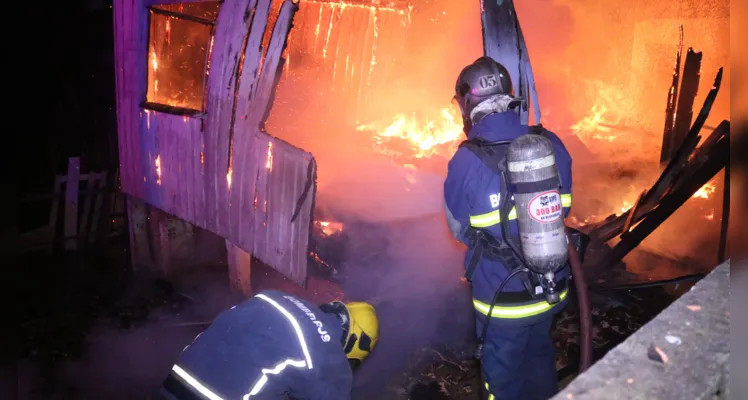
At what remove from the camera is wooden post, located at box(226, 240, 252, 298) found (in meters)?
6.02

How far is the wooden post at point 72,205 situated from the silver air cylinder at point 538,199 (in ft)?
25.0

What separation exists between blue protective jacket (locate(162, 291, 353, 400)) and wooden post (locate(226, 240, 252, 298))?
144 inches

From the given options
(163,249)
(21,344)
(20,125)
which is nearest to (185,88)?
(163,249)

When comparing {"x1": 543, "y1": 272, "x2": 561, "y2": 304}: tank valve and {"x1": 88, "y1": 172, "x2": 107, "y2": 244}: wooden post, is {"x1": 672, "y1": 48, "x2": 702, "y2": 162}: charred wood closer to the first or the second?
{"x1": 543, "y1": 272, "x2": 561, "y2": 304}: tank valve

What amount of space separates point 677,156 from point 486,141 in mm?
3654

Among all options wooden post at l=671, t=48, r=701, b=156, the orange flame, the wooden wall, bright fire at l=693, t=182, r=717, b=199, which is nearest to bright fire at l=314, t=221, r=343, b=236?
the wooden wall

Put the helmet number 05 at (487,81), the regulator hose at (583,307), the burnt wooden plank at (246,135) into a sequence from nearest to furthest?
1. the helmet number 05 at (487,81)
2. the regulator hose at (583,307)
3. the burnt wooden plank at (246,135)

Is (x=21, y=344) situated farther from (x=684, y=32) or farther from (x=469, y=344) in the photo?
(x=684, y=32)

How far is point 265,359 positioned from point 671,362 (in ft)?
5.72

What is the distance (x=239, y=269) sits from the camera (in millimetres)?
6090

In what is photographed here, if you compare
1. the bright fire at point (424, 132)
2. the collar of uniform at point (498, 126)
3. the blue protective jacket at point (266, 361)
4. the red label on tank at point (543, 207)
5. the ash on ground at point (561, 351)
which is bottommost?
the ash on ground at point (561, 351)

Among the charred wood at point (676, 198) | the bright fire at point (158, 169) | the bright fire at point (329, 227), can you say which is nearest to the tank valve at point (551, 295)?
the charred wood at point (676, 198)

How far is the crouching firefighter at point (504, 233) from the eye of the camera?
2887 mm

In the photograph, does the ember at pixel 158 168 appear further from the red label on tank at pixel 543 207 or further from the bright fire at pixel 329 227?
the red label on tank at pixel 543 207
